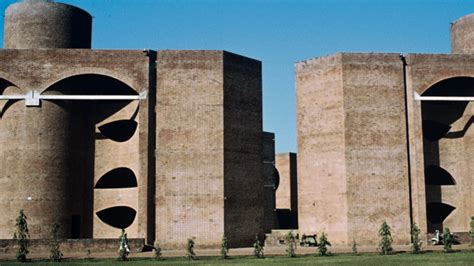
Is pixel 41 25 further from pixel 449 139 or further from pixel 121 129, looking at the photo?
pixel 449 139

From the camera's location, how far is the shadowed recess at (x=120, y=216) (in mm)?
32250

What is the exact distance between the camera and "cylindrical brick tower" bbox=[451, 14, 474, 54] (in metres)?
33.9

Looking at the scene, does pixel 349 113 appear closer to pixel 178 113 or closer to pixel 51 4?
A: pixel 178 113

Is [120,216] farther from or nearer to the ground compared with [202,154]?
nearer to the ground

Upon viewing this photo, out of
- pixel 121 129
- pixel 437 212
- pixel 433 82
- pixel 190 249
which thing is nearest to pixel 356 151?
pixel 433 82

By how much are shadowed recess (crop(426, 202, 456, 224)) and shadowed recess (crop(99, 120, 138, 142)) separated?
53.2ft

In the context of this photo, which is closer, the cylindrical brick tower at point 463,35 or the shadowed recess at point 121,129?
the shadowed recess at point 121,129

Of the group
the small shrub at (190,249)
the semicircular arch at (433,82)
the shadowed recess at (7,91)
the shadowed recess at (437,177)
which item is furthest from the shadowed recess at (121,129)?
the shadowed recess at (437,177)

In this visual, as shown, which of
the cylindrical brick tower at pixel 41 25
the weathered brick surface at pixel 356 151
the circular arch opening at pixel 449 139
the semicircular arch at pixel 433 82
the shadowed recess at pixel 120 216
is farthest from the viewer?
the shadowed recess at pixel 120 216

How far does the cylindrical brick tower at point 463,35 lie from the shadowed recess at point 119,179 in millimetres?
18741

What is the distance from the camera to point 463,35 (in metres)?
34.4

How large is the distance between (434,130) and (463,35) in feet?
17.5

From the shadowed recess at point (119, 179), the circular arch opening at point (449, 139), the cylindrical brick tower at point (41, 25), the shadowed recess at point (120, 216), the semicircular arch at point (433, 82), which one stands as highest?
the cylindrical brick tower at point (41, 25)

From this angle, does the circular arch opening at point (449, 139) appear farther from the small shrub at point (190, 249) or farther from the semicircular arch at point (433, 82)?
the small shrub at point (190, 249)
